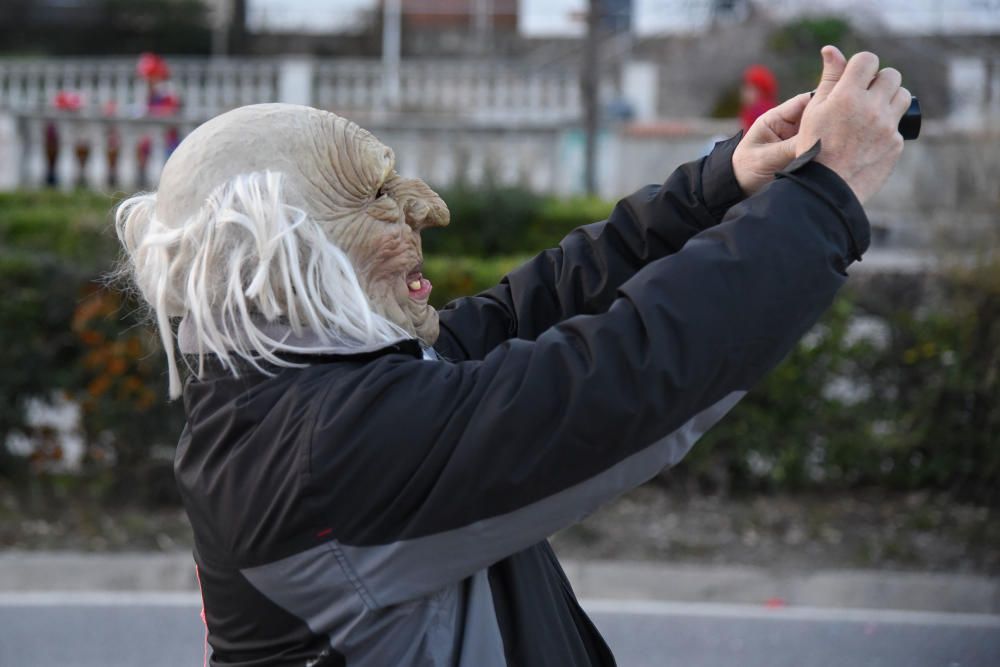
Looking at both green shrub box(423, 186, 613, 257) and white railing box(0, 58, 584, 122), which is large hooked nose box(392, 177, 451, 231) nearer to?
green shrub box(423, 186, 613, 257)

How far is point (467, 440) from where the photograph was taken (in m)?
1.37

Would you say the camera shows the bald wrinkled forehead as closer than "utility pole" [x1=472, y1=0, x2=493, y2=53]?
Yes

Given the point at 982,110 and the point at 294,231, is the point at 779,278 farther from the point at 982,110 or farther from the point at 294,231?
the point at 982,110

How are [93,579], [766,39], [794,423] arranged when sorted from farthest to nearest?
[766,39] < [794,423] < [93,579]

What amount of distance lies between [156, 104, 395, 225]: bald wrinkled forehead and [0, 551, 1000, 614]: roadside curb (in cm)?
425

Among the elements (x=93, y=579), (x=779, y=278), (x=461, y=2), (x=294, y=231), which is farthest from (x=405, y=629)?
(x=461, y=2)

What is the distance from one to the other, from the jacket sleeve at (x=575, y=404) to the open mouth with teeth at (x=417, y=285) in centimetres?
22

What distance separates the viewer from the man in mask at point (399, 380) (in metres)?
1.36

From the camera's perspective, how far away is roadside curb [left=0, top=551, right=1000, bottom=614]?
17.8 ft

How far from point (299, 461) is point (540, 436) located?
0.28 m

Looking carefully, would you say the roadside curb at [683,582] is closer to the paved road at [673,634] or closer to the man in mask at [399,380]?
the paved road at [673,634]

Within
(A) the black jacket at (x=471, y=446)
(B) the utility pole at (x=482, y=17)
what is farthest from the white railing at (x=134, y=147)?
(B) the utility pole at (x=482, y=17)

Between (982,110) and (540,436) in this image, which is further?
(982,110)

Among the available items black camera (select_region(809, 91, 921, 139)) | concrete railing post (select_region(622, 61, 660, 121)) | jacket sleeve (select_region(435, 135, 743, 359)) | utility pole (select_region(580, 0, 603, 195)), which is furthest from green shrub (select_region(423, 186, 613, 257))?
concrete railing post (select_region(622, 61, 660, 121))
